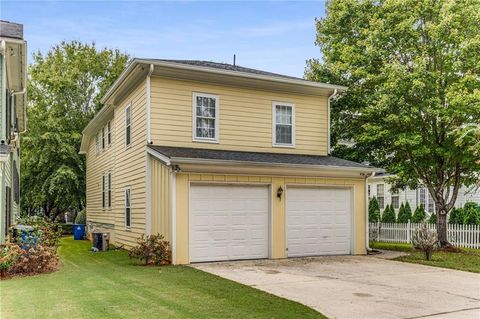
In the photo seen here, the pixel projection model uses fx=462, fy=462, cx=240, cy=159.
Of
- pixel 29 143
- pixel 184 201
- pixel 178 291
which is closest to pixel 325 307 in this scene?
pixel 178 291

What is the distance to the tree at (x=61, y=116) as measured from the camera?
2772cm

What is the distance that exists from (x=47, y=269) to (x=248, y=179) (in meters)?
5.69

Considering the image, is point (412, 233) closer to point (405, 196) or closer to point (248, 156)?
point (405, 196)

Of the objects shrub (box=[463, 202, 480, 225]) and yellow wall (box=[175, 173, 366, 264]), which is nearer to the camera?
yellow wall (box=[175, 173, 366, 264])

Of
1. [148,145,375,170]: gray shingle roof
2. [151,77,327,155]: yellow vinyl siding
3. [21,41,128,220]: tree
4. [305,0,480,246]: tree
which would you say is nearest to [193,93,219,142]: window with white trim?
[151,77,327,155]: yellow vinyl siding

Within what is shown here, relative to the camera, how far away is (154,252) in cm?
1181

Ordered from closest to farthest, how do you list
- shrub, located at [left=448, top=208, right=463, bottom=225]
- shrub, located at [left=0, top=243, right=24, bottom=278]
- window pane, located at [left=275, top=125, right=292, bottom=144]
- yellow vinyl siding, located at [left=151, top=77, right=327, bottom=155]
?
1. shrub, located at [left=0, top=243, right=24, bottom=278]
2. yellow vinyl siding, located at [left=151, top=77, right=327, bottom=155]
3. window pane, located at [left=275, top=125, right=292, bottom=144]
4. shrub, located at [left=448, top=208, right=463, bottom=225]

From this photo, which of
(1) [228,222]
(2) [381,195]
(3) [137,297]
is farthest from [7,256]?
(2) [381,195]

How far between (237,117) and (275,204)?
10.3 feet

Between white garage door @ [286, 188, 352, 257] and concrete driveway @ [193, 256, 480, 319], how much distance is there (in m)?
0.69

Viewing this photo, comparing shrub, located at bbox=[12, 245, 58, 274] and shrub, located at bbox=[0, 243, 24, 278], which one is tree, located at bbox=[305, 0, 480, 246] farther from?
shrub, located at bbox=[0, 243, 24, 278]

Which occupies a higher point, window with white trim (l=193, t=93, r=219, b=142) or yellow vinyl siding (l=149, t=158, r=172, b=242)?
window with white trim (l=193, t=93, r=219, b=142)

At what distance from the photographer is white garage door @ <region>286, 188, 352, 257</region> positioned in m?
13.9

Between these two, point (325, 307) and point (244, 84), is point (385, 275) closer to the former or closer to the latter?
point (325, 307)
